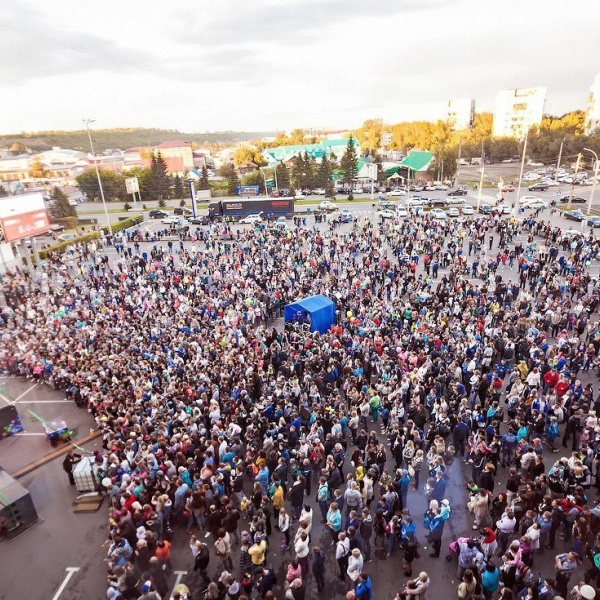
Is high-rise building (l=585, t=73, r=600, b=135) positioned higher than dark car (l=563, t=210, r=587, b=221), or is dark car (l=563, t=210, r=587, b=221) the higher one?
→ high-rise building (l=585, t=73, r=600, b=135)

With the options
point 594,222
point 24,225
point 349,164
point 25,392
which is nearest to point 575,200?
point 594,222

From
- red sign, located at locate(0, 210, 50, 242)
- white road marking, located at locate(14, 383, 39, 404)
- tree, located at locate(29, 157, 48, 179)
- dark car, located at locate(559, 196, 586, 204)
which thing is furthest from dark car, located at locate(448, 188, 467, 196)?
tree, located at locate(29, 157, 48, 179)

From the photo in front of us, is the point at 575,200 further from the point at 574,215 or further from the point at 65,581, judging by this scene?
the point at 65,581

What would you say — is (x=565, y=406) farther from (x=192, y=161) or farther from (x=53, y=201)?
(x=192, y=161)

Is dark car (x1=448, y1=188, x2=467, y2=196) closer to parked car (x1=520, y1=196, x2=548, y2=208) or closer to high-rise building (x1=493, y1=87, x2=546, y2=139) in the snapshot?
parked car (x1=520, y1=196, x2=548, y2=208)

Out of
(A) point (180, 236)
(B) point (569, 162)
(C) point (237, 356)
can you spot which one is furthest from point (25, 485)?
(B) point (569, 162)

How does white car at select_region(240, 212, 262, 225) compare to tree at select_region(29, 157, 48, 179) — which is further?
tree at select_region(29, 157, 48, 179)
